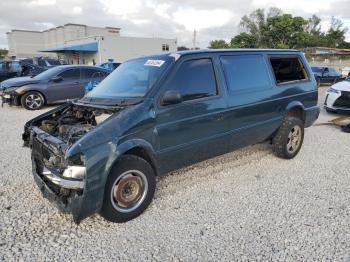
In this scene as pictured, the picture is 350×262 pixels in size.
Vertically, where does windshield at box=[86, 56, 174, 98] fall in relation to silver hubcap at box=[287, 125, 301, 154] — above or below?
above

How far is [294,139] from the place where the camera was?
19.3ft

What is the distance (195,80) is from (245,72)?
1032 millimetres

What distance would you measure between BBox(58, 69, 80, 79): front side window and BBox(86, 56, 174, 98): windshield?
24.9 ft

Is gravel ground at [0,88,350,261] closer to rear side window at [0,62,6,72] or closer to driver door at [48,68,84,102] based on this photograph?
driver door at [48,68,84,102]

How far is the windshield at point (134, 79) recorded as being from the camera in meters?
4.04

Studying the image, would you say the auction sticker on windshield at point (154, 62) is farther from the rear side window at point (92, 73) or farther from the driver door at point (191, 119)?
the rear side window at point (92, 73)

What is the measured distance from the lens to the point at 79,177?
10.4 feet

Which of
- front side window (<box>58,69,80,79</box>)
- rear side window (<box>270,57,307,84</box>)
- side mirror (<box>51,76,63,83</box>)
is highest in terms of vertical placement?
rear side window (<box>270,57,307,84</box>)

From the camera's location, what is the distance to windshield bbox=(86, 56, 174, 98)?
4037 millimetres

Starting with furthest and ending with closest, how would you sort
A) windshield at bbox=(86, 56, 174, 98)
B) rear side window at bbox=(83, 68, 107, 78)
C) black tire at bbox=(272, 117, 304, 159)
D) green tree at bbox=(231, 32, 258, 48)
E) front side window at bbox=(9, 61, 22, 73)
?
1. green tree at bbox=(231, 32, 258, 48)
2. front side window at bbox=(9, 61, 22, 73)
3. rear side window at bbox=(83, 68, 107, 78)
4. black tire at bbox=(272, 117, 304, 159)
5. windshield at bbox=(86, 56, 174, 98)

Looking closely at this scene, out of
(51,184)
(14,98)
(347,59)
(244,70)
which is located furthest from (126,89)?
(347,59)

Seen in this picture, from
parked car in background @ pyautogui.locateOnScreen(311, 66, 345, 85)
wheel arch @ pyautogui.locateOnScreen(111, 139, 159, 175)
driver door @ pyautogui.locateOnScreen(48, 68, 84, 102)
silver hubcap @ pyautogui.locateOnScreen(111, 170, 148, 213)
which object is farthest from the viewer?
parked car in background @ pyautogui.locateOnScreen(311, 66, 345, 85)

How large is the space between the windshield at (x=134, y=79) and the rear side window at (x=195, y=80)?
0.20m

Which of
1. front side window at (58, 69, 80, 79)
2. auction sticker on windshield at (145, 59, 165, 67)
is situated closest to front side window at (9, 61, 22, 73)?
front side window at (58, 69, 80, 79)
